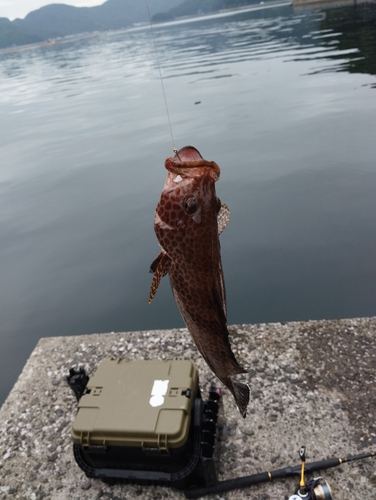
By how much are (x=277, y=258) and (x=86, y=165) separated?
874 cm

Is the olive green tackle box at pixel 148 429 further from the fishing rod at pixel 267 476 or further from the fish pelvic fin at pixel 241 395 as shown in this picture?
the fish pelvic fin at pixel 241 395

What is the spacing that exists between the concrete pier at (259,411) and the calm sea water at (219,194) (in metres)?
1.69

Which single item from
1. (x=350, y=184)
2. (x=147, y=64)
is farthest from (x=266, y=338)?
(x=147, y=64)

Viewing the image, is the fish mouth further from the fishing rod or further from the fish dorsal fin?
the fishing rod

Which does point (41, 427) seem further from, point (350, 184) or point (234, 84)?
point (234, 84)

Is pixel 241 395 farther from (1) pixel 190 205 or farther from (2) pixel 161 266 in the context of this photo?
(1) pixel 190 205

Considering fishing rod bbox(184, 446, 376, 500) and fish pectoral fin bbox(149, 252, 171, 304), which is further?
fishing rod bbox(184, 446, 376, 500)

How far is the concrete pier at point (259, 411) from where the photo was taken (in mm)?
3787

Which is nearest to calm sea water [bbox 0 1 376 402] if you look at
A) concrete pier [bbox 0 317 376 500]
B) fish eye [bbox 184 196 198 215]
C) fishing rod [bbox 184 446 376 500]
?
concrete pier [bbox 0 317 376 500]

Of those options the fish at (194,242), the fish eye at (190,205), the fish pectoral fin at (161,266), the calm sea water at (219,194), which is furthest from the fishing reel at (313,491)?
the calm sea water at (219,194)

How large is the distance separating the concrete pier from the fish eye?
293cm

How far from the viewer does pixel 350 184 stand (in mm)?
10203

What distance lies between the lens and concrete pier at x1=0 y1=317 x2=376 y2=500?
12.4 feet

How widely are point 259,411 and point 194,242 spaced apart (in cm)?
299
